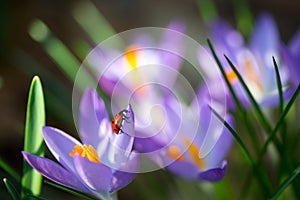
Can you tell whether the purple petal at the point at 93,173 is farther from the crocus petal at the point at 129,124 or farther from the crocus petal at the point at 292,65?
the crocus petal at the point at 292,65

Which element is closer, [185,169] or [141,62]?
[185,169]

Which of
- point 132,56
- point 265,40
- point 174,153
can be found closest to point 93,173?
point 174,153

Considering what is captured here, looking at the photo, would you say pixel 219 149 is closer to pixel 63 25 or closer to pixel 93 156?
pixel 93 156

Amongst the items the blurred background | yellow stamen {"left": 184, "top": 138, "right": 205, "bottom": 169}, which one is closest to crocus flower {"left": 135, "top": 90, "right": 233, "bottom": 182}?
yellow stamen {"left": 184, "top": 138, "right": 205, "bottom": 169}

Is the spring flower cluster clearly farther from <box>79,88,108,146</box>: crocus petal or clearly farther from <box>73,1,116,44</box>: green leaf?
<box>73,1,116,44</box>: green leaf

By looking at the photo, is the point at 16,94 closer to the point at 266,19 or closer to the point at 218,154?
the point at 266,19

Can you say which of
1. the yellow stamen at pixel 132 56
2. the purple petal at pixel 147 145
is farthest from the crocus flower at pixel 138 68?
the purple petal at pixel 147 145
